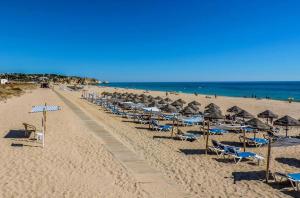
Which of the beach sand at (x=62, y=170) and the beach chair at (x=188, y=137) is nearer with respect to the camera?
the beach sand at (x=62, y=170)

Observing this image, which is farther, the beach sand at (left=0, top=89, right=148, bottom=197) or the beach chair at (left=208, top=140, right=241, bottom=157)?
the beach chair at (left=208, top=140, right=241, bottom=157)

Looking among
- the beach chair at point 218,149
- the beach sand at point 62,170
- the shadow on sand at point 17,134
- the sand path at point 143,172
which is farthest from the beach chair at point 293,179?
the shadow on sand at point 17,134

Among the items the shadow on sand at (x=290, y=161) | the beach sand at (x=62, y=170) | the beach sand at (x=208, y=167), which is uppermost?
the beach sand at (x=62, y=170)

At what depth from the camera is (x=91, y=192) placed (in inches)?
297

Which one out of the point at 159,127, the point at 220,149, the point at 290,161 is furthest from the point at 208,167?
the point at 159,127

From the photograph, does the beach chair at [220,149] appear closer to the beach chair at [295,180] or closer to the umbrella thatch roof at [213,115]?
the beach chair at [295,180]

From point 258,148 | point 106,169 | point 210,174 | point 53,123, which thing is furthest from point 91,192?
point 53,123

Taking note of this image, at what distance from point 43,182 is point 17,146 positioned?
4613 mm

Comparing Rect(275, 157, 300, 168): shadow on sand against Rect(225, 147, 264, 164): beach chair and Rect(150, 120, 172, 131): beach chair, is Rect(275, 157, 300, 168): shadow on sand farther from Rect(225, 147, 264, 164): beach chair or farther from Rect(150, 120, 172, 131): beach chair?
Rect(150, 120, 172, 131): beach chair

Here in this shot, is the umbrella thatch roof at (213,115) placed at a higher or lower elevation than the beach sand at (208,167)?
higher

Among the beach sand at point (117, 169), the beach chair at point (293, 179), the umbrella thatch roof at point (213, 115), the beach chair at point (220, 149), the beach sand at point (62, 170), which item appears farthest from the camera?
the umbrella thatch roof at point (213, 115)

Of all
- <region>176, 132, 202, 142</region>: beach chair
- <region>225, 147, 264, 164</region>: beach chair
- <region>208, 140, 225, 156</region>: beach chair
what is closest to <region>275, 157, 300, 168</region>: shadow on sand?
<region>225, 147, 264, 164</region>: beach chair

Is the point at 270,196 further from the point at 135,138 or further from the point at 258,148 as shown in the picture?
the point at 135,138

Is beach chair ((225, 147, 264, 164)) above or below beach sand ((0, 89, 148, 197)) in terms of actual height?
above
